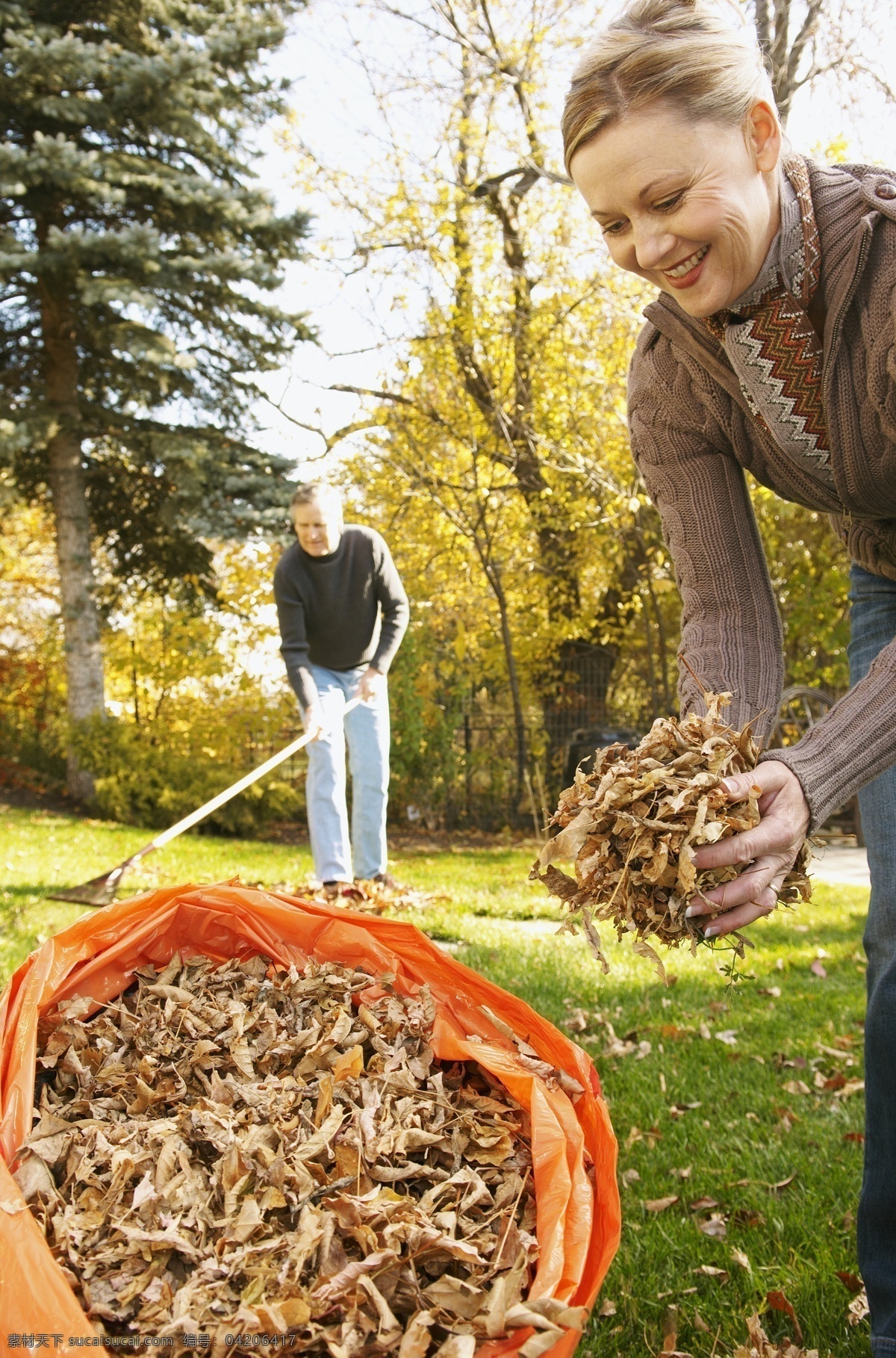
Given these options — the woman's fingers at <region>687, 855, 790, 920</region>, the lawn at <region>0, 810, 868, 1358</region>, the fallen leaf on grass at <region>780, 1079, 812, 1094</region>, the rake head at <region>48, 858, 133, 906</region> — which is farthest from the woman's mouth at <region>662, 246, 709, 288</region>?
the rake head at <region>48, 858, 133, 906</region>

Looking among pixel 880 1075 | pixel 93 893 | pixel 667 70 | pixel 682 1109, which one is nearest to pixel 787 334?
pixel 667 70

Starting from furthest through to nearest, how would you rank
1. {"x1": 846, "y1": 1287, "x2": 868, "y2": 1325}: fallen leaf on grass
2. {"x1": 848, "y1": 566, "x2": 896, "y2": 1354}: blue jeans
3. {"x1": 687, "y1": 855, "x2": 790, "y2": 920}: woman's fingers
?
1. {"x1": 846, "y1": 1287, "x2": 868, "y2": 1325}: fallen leaf on grass
2. {"x1": 848, "y1": 566, "x2": 896, "y2": 1354}: blue jeans
3. {"x1": 687, "y1": 855, "x2": 790, "y2": 920}: woman's fingers

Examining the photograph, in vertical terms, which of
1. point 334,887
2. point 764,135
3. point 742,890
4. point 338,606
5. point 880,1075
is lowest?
point 334,887

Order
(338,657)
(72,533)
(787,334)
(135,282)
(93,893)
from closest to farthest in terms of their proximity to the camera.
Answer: (787,334) < (93,893) < (338,657) < (135,282) < (72,533)

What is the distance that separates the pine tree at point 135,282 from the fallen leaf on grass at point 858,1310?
339 inches

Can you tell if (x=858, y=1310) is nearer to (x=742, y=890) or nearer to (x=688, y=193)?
(x=742, y=890)

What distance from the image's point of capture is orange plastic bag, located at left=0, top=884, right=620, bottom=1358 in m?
1.14

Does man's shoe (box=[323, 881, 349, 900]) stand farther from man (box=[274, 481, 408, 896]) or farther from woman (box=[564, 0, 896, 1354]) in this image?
woman (box=[564, 0, 896, 1354])

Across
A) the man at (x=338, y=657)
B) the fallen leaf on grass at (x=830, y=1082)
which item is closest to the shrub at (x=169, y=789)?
the man at (x=338, y=657)

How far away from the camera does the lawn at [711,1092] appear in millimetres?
1852

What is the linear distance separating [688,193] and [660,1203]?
2.01 m

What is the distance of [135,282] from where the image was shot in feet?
32.3

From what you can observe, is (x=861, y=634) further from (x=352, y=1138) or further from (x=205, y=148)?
(x=205, y=148)

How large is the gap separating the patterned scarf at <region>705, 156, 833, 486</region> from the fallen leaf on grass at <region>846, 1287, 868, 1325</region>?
4.89 feet
